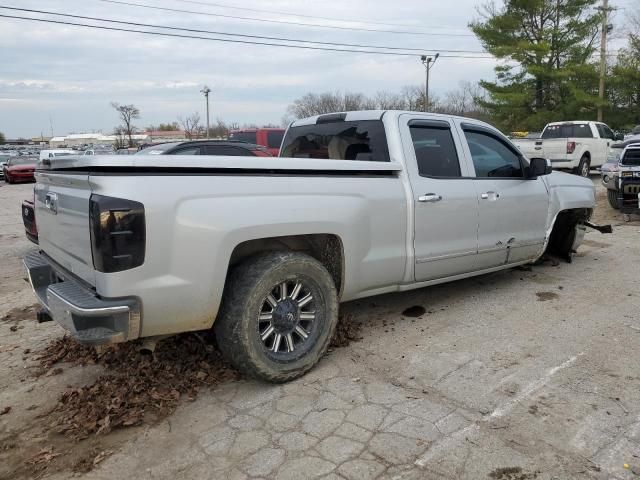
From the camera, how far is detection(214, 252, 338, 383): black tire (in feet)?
10.9

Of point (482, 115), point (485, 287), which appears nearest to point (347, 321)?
point (485, 287)

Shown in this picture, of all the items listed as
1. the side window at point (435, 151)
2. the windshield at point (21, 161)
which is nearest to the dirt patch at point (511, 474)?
the side window at point (435, 151)

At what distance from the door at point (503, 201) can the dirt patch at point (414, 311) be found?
2.27ft

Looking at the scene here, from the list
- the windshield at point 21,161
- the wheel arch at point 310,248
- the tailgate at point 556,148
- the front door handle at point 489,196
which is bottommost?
the wheel arch at point 310,248

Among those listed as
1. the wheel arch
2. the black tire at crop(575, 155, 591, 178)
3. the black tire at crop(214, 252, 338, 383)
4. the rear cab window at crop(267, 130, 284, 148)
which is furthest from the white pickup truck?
the black tire at crop(214, 252, 338, 383)

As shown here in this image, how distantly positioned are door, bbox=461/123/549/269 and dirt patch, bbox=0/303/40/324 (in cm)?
443

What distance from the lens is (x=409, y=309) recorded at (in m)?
5.11

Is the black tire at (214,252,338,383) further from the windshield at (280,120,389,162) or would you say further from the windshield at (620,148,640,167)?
the windshield at (620,148,640,167)

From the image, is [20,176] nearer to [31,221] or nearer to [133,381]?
[31,221]

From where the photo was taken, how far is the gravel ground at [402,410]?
2.74 meters

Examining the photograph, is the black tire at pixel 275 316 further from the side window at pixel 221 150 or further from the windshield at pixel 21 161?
the windshield at pixel 21 161

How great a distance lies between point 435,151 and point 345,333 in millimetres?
1779

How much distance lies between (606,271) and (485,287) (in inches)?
69.8

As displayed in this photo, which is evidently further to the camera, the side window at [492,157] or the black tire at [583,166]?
the black tire at [583,166]
